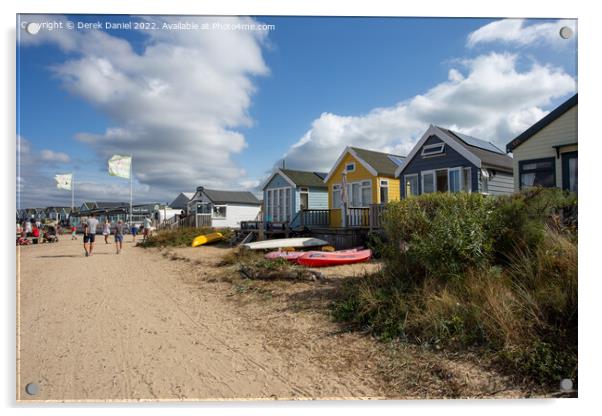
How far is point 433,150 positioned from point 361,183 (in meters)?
4.37

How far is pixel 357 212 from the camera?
656 inches

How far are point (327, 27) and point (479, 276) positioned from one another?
3453mm

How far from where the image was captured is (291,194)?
68.7 ft

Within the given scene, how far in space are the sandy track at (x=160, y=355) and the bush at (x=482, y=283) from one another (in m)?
1.18

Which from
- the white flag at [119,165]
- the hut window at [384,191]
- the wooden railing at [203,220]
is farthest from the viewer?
the wooden railing at [203,220]

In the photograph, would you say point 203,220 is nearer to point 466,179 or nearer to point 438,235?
point 466,179

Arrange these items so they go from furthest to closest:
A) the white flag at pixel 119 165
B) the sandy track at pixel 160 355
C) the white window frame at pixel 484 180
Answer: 1. the white window frame at pixel 484 180
2. the white flag at pixel 119 165
3. the sandy track at pixel 160 355

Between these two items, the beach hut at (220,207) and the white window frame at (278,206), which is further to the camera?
the beach hut at (220,207)

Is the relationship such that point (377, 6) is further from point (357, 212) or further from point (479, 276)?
point (357, 212)

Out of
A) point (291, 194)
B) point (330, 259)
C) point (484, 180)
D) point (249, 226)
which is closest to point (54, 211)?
point (330, 259)

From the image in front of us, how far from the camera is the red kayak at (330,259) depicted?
9.16m

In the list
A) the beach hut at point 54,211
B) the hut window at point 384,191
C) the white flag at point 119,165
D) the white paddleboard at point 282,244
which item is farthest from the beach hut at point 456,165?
the beach hut at point 54,211

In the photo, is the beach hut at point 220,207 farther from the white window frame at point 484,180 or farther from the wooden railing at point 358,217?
the white window frame at point 484,180
